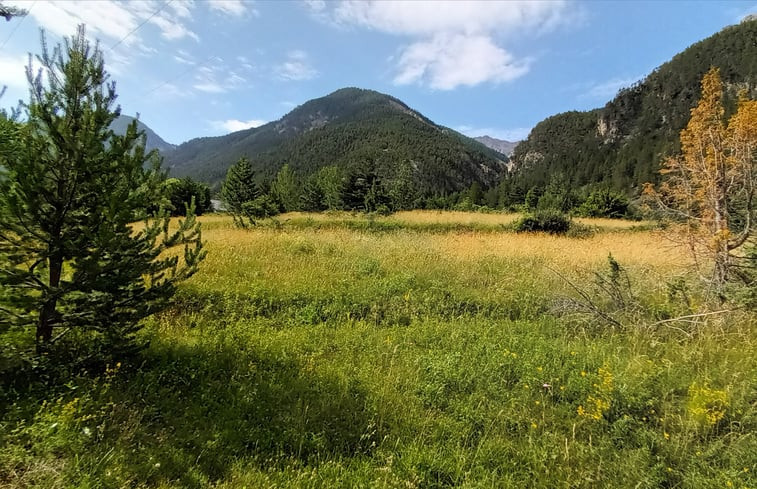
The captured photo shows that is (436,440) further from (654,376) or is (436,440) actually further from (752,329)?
(752,329)

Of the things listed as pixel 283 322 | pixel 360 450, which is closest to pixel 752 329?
pixel 360 450

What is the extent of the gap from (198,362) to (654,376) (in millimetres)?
5567

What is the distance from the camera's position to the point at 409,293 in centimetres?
691

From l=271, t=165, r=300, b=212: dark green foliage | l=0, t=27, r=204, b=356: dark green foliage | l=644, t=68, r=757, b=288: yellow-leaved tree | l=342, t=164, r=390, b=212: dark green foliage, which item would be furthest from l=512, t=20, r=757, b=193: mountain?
l=0, t=27, r=204, b=356: dark green foliage

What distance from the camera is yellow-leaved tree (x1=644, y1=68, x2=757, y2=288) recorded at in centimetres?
548

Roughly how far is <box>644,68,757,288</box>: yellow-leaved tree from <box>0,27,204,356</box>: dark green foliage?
27.1 feet

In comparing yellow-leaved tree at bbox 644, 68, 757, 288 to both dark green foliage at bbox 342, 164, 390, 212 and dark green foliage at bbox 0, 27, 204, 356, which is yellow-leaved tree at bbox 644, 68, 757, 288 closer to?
dark green foliage at bbox 0, 27, 204, 356

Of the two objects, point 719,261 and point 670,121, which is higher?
point 670,121

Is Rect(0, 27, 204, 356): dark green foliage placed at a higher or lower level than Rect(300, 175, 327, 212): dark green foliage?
lower

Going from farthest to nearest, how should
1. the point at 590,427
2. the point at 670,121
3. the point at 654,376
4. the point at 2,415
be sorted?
the point at 670,121
the point at 654,376
the point at 590,427
the point at 2,415

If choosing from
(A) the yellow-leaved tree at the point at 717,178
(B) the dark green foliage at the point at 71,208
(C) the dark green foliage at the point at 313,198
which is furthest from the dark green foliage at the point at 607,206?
(B) the dark green foliage at the point at 71,208

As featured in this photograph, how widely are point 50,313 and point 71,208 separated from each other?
1.10m

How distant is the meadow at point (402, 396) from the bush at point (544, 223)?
1030 cm

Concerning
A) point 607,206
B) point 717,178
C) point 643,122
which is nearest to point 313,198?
point 607,206
